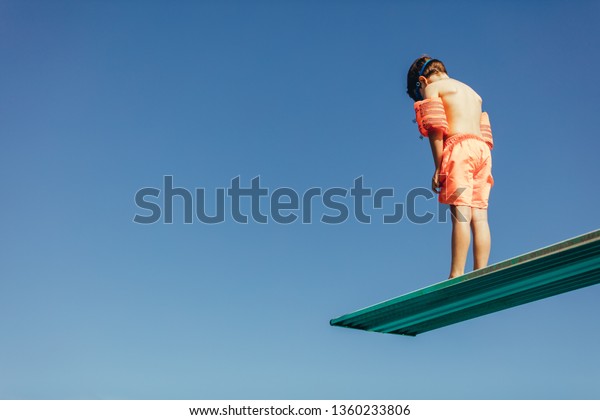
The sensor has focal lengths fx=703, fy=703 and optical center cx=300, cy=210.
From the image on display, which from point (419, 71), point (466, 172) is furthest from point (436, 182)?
point (419, 71)

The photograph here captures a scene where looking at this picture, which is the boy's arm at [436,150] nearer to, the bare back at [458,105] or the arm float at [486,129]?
the bare back at [458,105]

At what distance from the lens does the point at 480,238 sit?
6121mm

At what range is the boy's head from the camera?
6.74m

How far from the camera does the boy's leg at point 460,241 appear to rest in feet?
19.5

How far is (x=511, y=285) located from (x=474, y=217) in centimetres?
149

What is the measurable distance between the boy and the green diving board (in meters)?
0.63

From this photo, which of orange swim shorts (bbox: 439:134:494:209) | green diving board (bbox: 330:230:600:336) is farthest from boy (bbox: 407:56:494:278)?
green diving board (bbox: 330:230:600:336)

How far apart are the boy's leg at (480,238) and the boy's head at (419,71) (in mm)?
1351

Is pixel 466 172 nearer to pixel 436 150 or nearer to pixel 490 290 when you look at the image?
pixel 436 150

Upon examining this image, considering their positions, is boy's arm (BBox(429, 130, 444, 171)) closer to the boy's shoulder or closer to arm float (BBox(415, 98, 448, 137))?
arm float (BBox(415, 98, 448, 137))

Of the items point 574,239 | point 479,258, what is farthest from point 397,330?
point 574,239

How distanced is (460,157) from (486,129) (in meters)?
0.57

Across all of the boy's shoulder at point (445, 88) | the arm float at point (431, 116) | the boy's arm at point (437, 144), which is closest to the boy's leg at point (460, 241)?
the boy's arm at point (437, 144)
